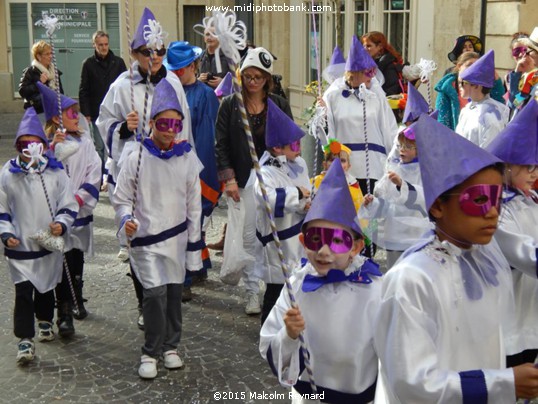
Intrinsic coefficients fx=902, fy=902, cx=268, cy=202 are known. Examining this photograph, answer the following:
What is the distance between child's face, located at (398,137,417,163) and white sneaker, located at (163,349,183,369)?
2.16m

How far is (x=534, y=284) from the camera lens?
181 inches

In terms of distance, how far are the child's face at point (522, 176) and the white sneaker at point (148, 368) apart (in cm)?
263

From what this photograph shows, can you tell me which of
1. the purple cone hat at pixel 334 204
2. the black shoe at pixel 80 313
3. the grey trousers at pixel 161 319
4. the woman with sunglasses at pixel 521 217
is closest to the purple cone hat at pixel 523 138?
the woman with sunglasses at pixel 521 217

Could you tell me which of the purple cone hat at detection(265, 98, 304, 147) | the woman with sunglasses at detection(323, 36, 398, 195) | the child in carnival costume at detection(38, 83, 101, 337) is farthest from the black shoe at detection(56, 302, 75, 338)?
the woman with sunglasses at detection(323, 36, 398, 195)

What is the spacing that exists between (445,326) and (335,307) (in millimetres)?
1201

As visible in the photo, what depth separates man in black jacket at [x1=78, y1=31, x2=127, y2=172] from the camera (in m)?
12.2

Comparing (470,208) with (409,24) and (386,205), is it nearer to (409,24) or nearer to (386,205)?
(386,205)

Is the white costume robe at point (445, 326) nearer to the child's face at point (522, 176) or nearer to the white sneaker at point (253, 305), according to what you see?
the child's face at point (522, 176)

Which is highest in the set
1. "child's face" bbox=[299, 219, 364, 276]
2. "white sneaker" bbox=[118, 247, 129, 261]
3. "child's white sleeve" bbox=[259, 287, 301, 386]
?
"child's face" bbox=[299, 219, 364, 276]

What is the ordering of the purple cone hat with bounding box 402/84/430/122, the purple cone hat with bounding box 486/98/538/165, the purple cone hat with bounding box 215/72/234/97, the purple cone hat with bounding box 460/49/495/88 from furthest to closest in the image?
1. the purple cone hat with bounding box 215/72/234/97
2. the purple cone hat with bounding box 460/49/495/88
3. the purple cone hat with bounding box 402/84/430/122
4. the purple cone hat with bounding box 486/98/538/165

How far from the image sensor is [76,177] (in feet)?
22.7

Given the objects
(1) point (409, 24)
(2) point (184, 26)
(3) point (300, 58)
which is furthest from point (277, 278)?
(2) point (184, 26)

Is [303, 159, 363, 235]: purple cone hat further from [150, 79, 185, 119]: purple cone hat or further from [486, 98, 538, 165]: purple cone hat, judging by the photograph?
[150, 79, 185, 119]: purple cone hat

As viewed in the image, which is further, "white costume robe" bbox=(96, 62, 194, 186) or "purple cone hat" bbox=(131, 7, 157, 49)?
"white costume robe" bbox=(96, 62, 194, 186)
